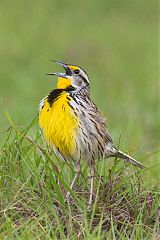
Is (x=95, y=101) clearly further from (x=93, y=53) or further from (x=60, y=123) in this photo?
(x=60, y=123)

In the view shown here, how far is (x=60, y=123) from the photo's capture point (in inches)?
229

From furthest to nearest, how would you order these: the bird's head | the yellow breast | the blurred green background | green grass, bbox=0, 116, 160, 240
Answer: the blurred green background → the bird's head → the yellow breast → green grass, bbox=0, 116, 160, 240

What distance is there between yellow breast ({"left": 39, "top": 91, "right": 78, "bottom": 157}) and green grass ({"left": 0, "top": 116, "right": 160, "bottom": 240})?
0.39ft

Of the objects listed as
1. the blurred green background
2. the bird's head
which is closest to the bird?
the bird's head

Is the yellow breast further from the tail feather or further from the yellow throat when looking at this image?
the tail feather

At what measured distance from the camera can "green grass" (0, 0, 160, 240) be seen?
18.2 ft

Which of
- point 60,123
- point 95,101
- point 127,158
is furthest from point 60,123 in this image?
point 95,101

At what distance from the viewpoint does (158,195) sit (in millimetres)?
5883

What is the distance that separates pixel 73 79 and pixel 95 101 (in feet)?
16.1

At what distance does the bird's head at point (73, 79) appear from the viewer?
6.15 meters

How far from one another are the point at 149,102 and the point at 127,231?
19.9 feet

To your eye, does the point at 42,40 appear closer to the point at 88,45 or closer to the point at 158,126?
the point at 88,45

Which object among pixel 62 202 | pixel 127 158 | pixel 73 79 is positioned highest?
pixel 73 79

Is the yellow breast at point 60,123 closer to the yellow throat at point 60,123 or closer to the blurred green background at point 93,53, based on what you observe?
the yellow throat at point 60,123
